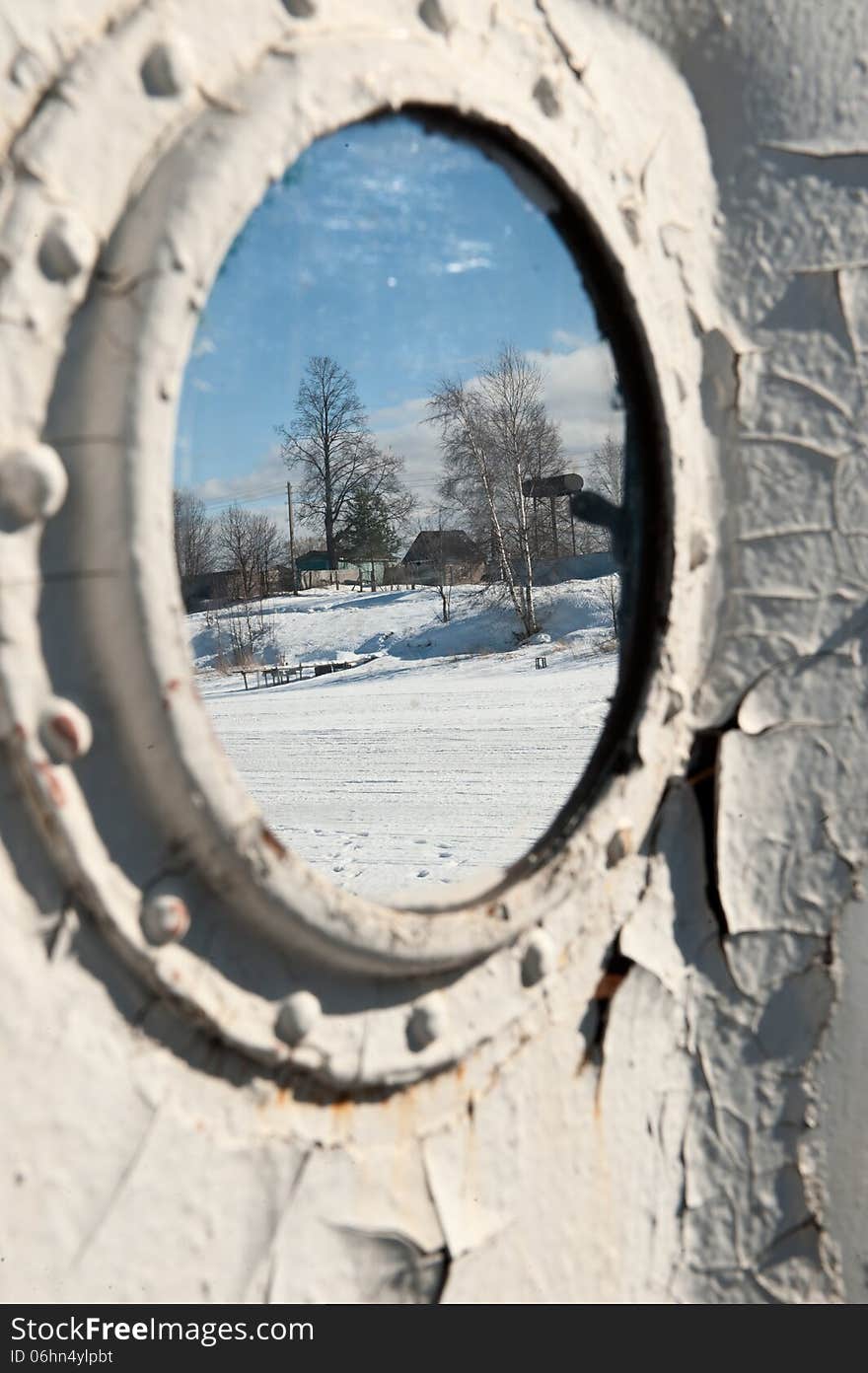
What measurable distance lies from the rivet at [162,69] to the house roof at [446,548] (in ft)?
9.15

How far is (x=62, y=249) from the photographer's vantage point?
73 centimetres

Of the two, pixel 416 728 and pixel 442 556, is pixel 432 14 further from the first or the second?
pixel 416 728

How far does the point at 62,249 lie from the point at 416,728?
8.27 m

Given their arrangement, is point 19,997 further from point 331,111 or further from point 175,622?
point 331,111

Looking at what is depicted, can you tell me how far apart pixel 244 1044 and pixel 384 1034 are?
0.13 m

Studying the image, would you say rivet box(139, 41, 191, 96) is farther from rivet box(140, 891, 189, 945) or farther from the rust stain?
the rust stain

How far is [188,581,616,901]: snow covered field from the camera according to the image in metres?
5.21

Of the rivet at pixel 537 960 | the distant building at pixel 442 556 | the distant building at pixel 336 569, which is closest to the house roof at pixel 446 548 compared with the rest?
the distant building at pixel 442 556

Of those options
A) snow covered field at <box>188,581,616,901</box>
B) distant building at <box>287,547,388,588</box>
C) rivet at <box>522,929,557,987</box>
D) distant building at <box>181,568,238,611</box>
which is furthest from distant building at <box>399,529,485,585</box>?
rivet at <box>522,929,557,987</box>

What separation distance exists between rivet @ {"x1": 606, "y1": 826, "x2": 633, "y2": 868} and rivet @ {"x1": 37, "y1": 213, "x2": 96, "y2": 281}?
0.70 m

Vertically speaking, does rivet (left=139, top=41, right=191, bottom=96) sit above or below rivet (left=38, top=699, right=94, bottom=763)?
above

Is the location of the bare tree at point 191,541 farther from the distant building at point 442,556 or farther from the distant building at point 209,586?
the distant building at point 442,556

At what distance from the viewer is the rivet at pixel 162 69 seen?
0.78m

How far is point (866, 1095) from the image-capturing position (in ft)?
4.40
